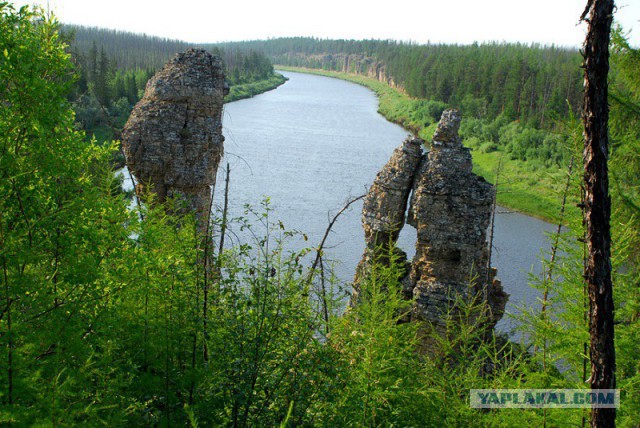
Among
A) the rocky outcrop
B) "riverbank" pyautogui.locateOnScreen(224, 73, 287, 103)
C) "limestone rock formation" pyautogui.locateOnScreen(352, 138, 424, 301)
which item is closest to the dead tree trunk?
"limestone rock formation" pyautogui.locateOnScreen(352, 138, 424, 301)

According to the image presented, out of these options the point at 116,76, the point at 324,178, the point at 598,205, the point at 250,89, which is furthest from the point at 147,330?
the point at 250,89

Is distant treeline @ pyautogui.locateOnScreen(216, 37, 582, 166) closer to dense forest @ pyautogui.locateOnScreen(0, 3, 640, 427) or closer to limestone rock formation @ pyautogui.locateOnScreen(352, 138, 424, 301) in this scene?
limestone rock formation @ pyautogui.locateOnScreen(352, 138, 424, 301)

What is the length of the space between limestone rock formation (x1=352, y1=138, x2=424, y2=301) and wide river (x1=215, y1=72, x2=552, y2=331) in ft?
4.87

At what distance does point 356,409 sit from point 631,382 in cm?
344

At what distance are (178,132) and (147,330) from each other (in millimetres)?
7726

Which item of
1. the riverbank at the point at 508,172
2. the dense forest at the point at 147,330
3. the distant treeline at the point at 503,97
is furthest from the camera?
the distant treeline at the point at 503,97

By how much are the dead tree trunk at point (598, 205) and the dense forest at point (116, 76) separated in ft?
17.6

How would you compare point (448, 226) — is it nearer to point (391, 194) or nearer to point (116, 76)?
point (391, 194)

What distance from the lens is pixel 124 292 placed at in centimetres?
716

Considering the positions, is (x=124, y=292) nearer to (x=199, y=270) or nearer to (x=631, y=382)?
(x=199, y=270)

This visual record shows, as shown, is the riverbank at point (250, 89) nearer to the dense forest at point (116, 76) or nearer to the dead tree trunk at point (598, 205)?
the dense forest at point (116, 76)

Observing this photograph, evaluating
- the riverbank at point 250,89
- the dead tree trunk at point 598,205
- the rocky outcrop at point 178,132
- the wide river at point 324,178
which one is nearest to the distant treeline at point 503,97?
the wide river at point 324,178

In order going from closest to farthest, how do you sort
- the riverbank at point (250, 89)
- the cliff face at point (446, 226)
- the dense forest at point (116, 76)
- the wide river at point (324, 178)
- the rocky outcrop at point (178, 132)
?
the cliff face at point (446, 226), the rocky outcrop at point (178, 132), the dense forest at point (116, 76), the wide river at point (324, 178), the riverbank at point (250, 89)

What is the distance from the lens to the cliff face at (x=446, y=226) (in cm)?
1208
